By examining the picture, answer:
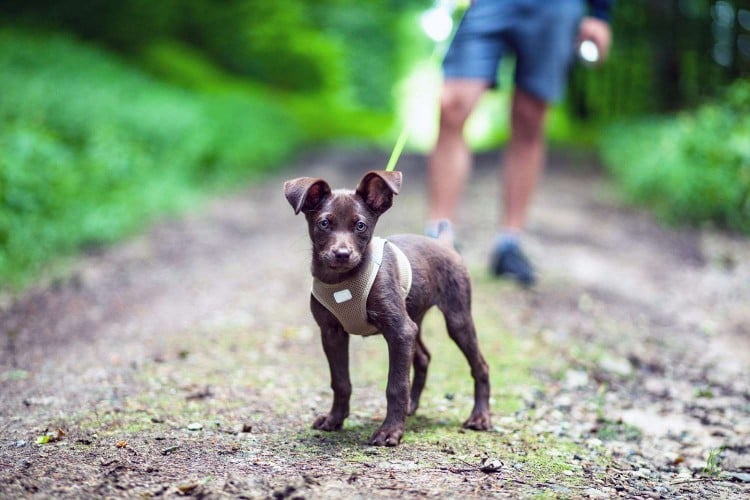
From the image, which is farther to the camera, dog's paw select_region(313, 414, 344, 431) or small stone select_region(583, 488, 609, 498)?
dog's paw select_region(313, 414, 344, 431)

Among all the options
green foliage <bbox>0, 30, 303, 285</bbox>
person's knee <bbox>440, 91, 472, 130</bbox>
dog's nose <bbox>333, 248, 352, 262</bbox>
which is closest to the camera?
dog's nose <bbox>333, 248, 352, 262</bbox>

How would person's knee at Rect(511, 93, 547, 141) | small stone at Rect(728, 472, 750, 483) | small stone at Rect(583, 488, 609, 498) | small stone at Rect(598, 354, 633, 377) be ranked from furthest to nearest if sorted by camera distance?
person's knee at Rect(511, 93, 547, 141) → small stone at Rect(598, 354, 633, 377) → small stone at Rect(728, 472, 750, 483) → small stone at Rect(583, 488, 609, 498)

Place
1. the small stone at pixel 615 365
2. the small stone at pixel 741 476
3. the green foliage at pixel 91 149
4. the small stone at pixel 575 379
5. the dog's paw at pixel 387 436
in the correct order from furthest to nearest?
the green foliage at pixel 91 149 → the small stone at pixel 615 365 → the small stone at pixel 575 379 → the small stone at pixel 741 476 → the dog's paw at pixel 387 436

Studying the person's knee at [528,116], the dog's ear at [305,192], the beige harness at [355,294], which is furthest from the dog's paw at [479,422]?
the person's knee at [528,116]

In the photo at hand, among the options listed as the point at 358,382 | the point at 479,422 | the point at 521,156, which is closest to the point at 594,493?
the point at 479,422

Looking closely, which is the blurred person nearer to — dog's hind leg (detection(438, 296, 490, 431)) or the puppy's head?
dog's hind leg (detection(438, 296, 490, 431))

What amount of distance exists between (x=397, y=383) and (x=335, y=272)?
0.51 m

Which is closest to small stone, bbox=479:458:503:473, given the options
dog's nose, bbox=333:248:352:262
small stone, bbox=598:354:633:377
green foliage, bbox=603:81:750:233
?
dog's nose, bbox=333:248:352:262

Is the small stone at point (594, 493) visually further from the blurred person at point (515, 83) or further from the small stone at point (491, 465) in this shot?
the blurred person at point (515, 83)

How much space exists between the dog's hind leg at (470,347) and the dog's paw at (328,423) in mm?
587

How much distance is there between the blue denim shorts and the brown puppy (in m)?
2.41

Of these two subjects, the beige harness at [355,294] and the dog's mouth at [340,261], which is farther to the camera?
the beige harness at [355,294]

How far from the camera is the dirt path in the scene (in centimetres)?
279

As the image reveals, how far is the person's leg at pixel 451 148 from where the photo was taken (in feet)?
17.7
